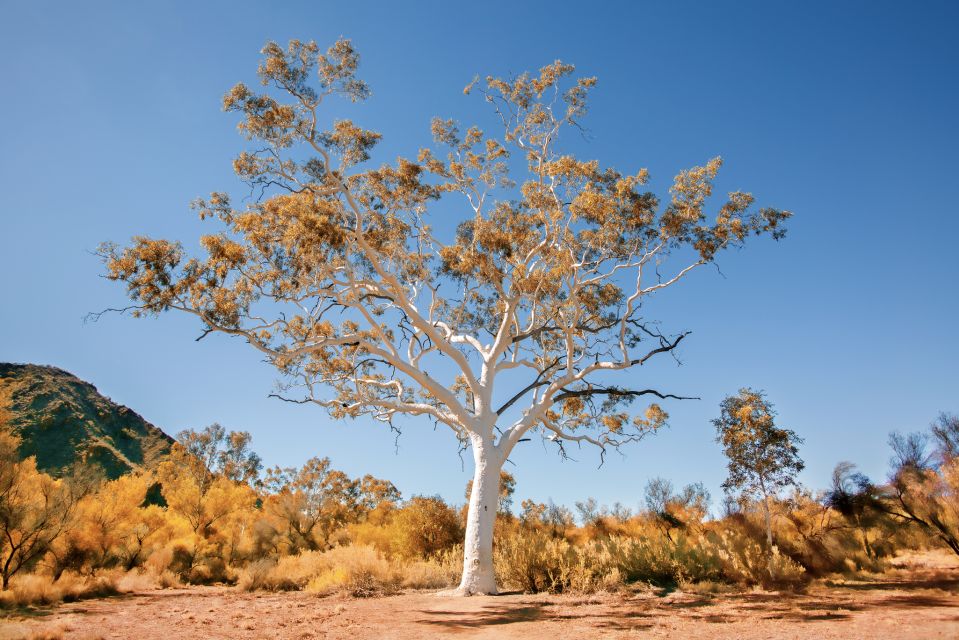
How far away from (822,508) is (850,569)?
343 cm

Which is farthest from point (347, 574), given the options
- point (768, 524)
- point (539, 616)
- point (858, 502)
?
point (858, 502)

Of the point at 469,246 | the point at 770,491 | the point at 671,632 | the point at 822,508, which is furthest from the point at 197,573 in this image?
the point at 822,508

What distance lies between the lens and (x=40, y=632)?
19.1ft

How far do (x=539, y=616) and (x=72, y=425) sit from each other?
52.5 m

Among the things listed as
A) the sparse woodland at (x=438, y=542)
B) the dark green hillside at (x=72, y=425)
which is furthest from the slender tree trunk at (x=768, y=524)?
the dark green hillside at (x=72, y=425)

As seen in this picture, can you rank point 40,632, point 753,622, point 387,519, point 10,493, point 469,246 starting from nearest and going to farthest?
point 40,632, point 753,622, point 10,493, point 469,246, point 387,519

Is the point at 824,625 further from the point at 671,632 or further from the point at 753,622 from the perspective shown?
the point at 671,632

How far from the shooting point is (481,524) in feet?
34.2

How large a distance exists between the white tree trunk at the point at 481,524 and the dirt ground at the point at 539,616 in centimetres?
52

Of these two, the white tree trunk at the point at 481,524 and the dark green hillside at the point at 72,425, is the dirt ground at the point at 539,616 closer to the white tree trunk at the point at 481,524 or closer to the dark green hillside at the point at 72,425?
the white tree trunk at the point at 481,524

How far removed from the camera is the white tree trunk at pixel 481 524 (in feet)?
32.7

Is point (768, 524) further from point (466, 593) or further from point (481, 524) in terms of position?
point (466, 593)

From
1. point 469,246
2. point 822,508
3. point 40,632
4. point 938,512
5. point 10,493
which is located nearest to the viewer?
point 40,632

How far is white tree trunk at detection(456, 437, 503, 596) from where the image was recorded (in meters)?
9.95
